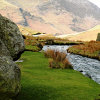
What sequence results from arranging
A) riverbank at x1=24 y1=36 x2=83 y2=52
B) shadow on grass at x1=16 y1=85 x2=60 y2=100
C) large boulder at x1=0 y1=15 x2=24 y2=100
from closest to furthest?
large boulder at x1=0 y1=15 x2=24 y2=100
shadow on grass at x1=16 y1=85 x2=60 y2=100
riverbank at x1=24 y1=36 x2=83 y2=52

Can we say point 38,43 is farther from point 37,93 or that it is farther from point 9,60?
point 9,60

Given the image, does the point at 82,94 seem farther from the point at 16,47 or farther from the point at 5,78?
the point at 5,78

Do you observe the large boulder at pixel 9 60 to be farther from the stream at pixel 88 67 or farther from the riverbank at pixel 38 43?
the riverbank at pixel 38 43

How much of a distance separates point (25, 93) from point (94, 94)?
7.40 ft

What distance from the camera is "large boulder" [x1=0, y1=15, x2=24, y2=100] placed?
13.6 feet

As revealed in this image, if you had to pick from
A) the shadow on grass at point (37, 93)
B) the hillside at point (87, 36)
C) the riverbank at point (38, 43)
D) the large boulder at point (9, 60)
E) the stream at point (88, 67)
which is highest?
the large boulder at point (9, 60)

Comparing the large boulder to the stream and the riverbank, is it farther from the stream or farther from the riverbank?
the riverbank

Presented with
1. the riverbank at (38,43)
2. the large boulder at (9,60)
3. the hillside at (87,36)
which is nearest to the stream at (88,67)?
the large boulder at (9,60)

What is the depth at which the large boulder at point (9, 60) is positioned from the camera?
13.6ft

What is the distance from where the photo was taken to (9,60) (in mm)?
4551

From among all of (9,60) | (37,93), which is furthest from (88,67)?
(9,60)

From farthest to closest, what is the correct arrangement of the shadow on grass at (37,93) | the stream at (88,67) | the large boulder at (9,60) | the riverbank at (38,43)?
the riverbank at (38,43), the stream at (88,67), the shadow on grass at (37,93), the large boulder at (9,60)

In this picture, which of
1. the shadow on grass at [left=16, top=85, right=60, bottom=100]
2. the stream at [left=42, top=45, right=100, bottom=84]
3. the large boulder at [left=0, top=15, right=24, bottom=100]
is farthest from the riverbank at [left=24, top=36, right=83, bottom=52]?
the large boulder at [left=0, top=15, right=24, bottom=100]

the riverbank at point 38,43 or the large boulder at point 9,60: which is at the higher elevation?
the large boulder at point 9,60
